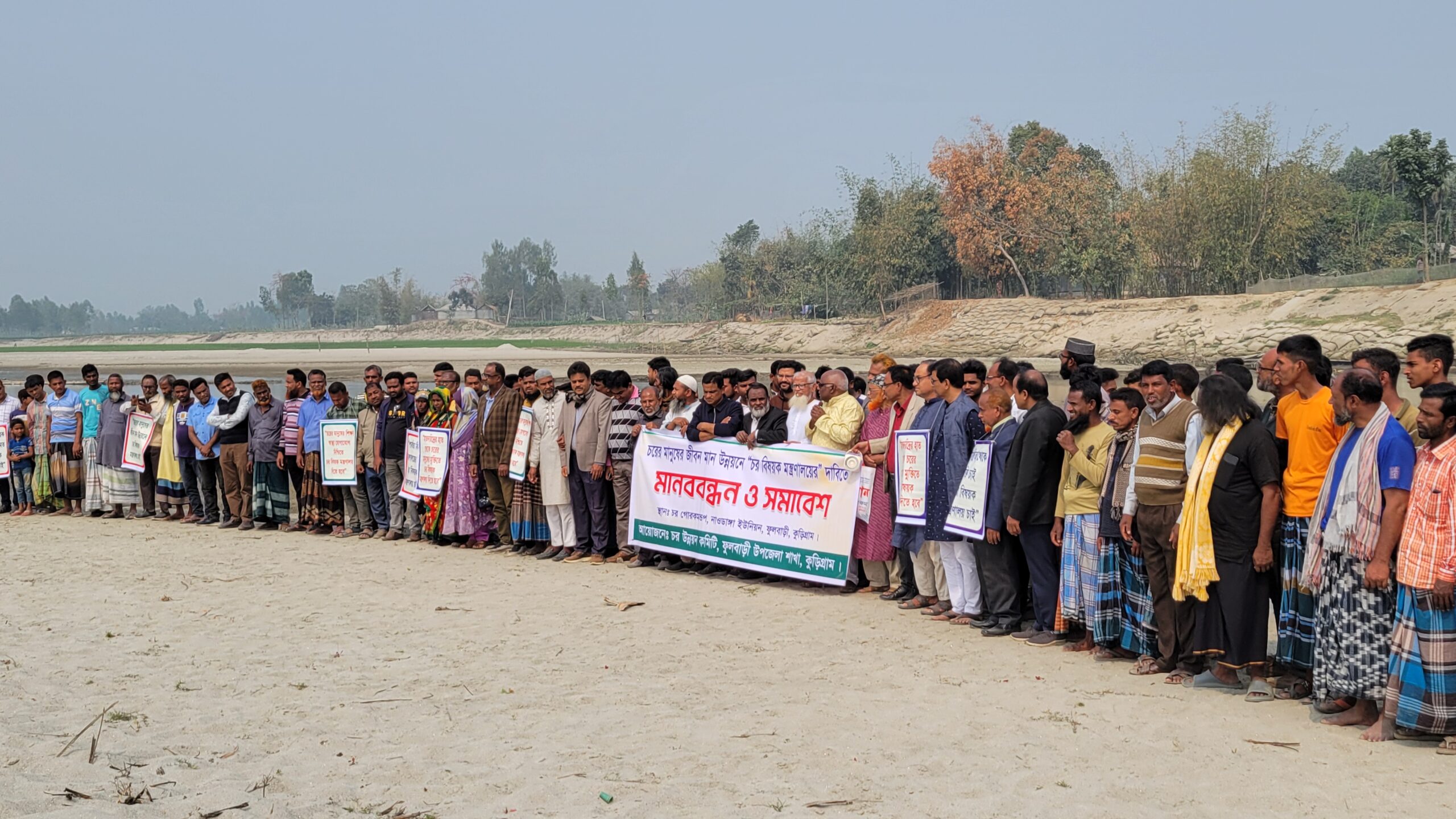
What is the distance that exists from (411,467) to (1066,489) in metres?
6.71

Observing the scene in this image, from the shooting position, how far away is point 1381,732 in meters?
5.12

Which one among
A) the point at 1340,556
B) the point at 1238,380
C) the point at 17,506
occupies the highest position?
the point at 1238,380

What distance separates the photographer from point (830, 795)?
4.64 meters

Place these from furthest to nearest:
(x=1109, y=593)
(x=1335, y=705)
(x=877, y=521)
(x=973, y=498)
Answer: (x=877, y=521) → (x=973, y=498) → (x=1109, y=593) → (x=1335, y=705)

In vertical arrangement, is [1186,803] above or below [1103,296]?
below

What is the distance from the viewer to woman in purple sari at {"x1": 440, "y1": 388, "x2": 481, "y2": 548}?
10789 mm

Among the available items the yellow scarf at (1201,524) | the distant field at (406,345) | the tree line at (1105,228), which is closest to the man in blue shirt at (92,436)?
the yellow scarf at (1201,524)

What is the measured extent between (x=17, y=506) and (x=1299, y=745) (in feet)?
46.9

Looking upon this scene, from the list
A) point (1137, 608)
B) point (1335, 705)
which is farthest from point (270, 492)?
point (1335, 705)

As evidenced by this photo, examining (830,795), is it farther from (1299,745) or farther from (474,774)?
(1299,745)

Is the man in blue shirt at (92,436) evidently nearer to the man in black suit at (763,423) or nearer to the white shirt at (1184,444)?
the man in black suit at (763,423)

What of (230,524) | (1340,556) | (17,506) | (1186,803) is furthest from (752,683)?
(17,506)

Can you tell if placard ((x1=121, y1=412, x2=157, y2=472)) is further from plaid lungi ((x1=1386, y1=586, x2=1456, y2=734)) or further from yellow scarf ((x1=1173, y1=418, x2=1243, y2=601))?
plaid lungi ((x1=1386, y1=586, x2=1456, y2=734))

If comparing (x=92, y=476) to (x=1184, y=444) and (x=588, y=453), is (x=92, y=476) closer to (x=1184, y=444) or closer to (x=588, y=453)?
(x=588, y=453)
